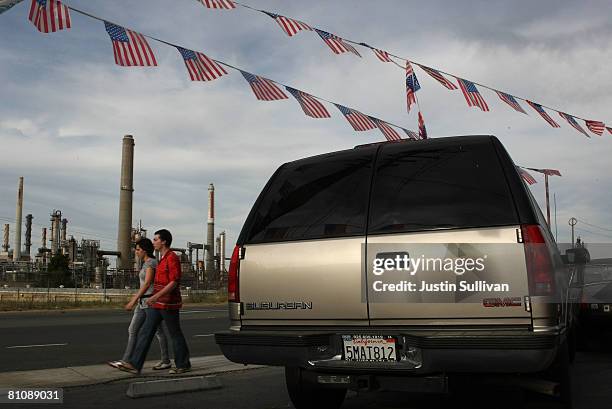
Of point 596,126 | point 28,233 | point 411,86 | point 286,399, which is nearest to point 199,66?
point 411,86

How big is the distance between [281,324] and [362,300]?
65cm

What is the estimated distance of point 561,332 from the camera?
4.11 meters

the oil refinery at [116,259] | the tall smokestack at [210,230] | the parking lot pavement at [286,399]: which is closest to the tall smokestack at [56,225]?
the oil refinery at [116,259]

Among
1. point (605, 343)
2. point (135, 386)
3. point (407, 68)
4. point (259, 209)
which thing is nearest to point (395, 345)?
point (259, 209)

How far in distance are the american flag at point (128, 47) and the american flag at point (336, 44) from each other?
3511 mm

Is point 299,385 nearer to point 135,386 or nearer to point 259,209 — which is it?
point 259,209

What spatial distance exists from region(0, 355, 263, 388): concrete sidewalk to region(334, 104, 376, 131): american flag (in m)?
7.53

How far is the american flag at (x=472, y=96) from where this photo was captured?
14.2m

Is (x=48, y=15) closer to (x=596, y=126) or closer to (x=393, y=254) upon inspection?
(x=393, y=254)

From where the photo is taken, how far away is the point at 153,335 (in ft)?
24.1

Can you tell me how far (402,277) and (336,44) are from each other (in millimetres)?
9271

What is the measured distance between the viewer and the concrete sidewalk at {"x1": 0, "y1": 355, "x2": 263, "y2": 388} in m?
6.60

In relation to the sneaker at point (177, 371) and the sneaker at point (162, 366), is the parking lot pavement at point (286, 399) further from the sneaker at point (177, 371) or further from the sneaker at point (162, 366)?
the sneaker at point (162, 366)

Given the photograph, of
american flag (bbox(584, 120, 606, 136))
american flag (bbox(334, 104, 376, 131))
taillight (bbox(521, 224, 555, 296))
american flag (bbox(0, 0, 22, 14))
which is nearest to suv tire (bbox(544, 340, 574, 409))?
taillight (bbox(521, 224, 555, 296))
